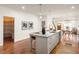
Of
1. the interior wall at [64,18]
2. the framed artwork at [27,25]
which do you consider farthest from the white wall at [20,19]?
the interior wall at [64,18]

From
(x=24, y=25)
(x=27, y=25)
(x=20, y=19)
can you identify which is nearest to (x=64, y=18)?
(x=27, y=25)

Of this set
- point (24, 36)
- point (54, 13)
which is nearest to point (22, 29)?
point (24, 36)

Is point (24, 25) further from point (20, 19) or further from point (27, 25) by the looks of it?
point (20, 19)

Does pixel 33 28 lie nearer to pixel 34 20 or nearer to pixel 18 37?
pixel 34 20

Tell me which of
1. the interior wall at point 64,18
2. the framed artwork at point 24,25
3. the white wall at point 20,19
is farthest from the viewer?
the framed artwork at point 24,25

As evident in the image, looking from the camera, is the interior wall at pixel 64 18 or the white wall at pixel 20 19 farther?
the white wall at pixel 20 19

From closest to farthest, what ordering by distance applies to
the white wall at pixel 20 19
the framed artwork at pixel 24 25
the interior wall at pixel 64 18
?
1. the interior wall at pixel 64 18
2. the white wall at pixel 20 19
3. the framed artwork at pixel 24 25

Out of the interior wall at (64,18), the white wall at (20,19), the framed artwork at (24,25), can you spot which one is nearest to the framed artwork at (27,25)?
the framed artwork at (24,25)

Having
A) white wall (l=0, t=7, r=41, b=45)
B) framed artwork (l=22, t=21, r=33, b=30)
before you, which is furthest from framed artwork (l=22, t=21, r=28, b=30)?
white wall (l=0, t=7, r=41, b=45)

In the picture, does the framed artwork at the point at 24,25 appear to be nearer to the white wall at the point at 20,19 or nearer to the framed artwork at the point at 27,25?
the framed artwork at the point at 27,25

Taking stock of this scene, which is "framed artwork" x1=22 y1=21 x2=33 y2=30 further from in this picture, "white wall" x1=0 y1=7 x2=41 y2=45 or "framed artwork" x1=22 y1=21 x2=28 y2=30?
"white wall" x1=0 y1=7 x2=41 y2=45

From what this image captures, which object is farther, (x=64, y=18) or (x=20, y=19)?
(x=20, y=19)

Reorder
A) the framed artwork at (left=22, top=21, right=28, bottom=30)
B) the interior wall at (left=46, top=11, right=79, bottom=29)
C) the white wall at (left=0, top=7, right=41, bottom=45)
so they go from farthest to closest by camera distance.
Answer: the framed artwork at (left=22, top=21, right=28, bottom=30) < the white wall at (left=0, top=7, right=41, bottom=45) < the interior wall at (left=46, top=11, right=79, bottom=29)

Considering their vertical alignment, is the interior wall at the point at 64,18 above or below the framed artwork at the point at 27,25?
above
